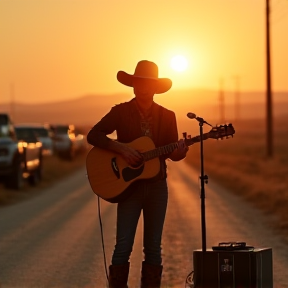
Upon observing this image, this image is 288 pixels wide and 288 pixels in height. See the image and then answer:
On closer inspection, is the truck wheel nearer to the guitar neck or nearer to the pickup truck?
the pickup truck

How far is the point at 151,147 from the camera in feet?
26.9

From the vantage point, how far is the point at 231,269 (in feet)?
26.1

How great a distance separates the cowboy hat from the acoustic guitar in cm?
47

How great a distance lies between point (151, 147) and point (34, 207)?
12223 mm

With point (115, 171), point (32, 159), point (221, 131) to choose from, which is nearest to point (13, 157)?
point (32, 159)

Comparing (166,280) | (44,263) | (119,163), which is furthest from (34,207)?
(119,163)

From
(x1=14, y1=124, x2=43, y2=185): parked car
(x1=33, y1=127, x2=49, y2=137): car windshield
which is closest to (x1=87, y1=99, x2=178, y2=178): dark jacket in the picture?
A: (x1=14, y1=124, x2=43, y2=185): parked car

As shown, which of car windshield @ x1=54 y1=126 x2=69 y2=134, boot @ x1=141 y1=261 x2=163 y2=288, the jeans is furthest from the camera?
car windshield @ x1=54 y1=126 x2=69 y2=134

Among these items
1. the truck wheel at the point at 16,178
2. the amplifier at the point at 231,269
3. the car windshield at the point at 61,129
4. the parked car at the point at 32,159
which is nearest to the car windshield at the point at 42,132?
the car windshield at the point at 61,129

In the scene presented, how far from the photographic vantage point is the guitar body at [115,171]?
8125 millimetres

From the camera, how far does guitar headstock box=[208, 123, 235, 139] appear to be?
8.16 meters

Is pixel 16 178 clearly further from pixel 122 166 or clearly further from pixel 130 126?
pixel 130 126

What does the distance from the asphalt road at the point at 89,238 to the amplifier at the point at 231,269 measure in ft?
4.32

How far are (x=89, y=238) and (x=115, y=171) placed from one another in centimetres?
580
